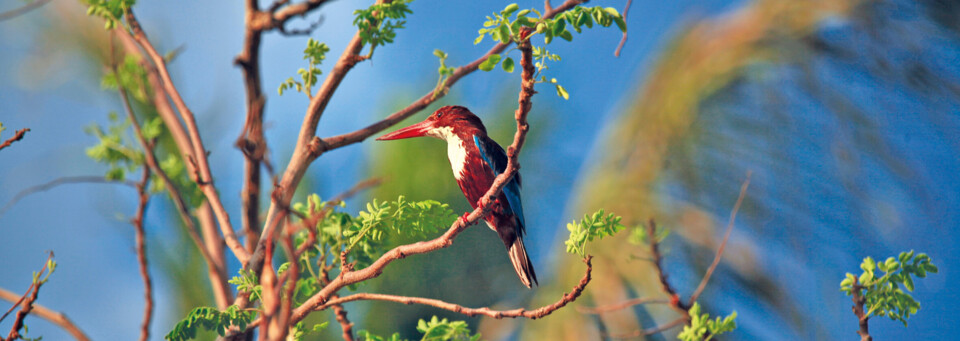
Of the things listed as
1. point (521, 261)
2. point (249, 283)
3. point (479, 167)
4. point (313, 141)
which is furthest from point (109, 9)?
point (521, 261)

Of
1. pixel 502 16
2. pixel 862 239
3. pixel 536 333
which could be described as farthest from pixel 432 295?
pixel 502 16

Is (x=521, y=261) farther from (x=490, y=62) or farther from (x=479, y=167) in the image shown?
(x=490, y=62)

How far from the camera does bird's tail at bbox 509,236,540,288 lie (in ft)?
3.31

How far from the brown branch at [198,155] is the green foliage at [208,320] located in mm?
210

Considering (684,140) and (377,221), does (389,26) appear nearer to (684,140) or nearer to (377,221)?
(377,221)

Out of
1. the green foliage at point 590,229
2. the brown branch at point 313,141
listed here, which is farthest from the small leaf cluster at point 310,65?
the green foliage at point 590,229

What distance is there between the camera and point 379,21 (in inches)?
42.9

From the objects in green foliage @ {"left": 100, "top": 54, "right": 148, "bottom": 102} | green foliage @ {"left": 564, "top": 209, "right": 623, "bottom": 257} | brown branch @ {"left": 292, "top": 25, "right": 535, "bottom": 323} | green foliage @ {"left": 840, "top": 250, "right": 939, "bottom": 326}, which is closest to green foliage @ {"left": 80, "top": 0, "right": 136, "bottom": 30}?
green foliage @ {"left": 100, "top": 54, "right": 148, "bottom": 102}

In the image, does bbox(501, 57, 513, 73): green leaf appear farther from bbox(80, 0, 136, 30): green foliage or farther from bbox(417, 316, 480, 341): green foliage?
bbox(80, 0, 136, 30): green foliage

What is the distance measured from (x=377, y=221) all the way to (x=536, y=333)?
42.1 inches

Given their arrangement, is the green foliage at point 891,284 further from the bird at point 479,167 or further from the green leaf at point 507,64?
the green leaf at point 507,64

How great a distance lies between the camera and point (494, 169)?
106 cm

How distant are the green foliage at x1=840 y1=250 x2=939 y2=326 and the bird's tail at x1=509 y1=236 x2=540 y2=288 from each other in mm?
414

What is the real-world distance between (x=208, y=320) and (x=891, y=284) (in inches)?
36.2
